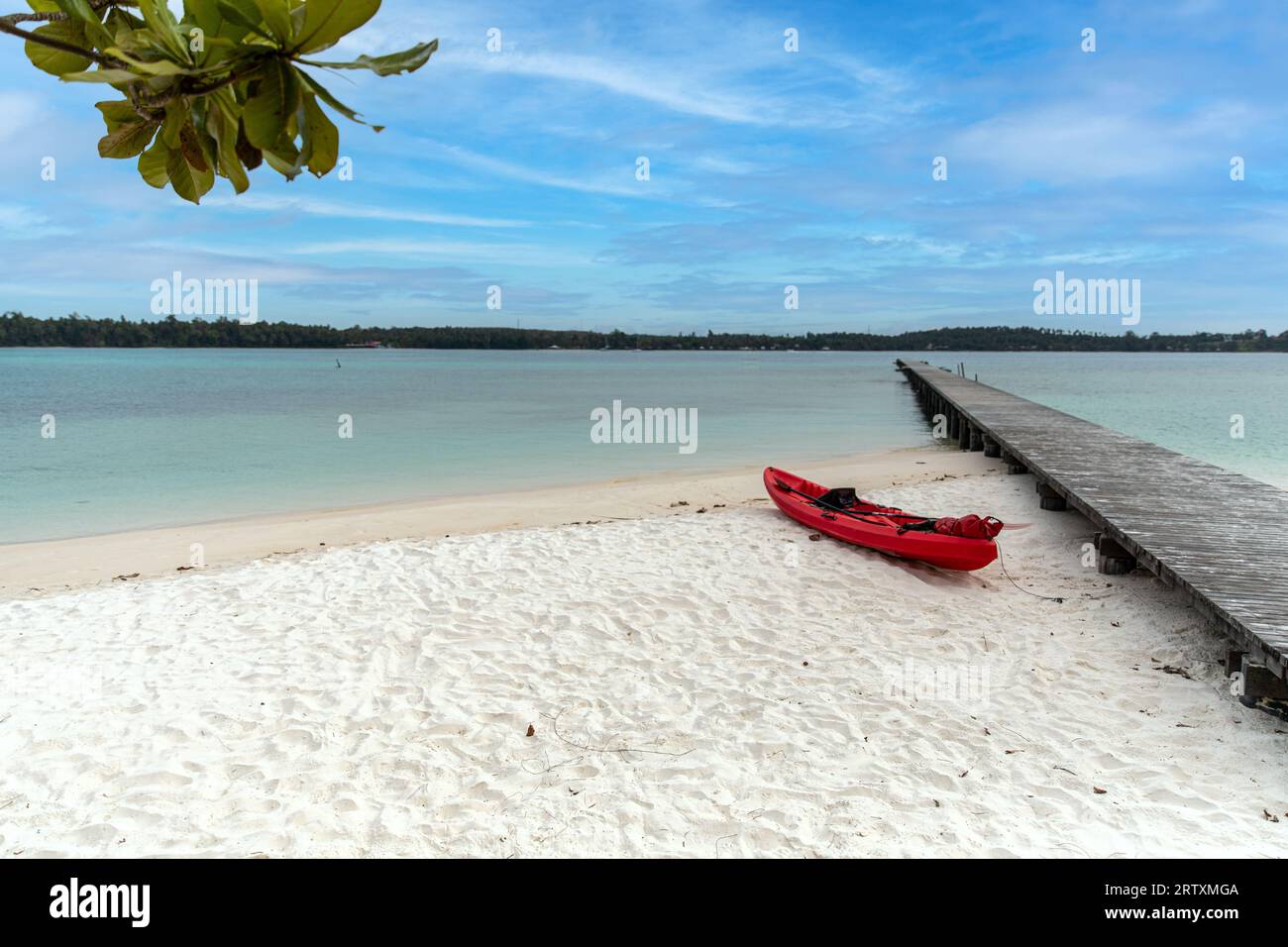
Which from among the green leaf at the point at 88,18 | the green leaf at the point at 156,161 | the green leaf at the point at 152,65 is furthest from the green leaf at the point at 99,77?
the green leaf at the point at 156,161

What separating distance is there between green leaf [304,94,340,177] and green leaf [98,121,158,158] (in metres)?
0.38

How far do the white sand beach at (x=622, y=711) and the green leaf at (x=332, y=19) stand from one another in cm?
298

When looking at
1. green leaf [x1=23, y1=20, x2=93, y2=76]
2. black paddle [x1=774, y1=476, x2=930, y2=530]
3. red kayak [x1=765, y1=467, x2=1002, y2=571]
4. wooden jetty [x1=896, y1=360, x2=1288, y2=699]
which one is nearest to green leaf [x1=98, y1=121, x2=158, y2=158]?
green leaf [x1=23, y1=20, x2=93, y2=76]

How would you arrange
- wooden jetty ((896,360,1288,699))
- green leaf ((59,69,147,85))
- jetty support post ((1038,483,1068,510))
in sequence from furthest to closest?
jetty support post ((1038,483,1068,510))
wooden jetty ((896,360,1288,699))
green leaf ((59,69,147,85))

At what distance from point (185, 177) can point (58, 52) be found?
0.25 metres

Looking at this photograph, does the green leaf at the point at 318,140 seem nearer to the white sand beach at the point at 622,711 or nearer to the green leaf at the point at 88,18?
the green leaf at the point at 88,18

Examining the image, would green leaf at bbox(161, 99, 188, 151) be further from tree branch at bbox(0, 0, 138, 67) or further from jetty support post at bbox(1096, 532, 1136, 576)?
jetty support post at bbox(1096, 532, 1136, 576)

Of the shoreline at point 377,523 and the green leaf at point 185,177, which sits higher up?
the green leaf at point 185,177

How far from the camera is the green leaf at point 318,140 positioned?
1.18m

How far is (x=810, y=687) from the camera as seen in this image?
188 inches

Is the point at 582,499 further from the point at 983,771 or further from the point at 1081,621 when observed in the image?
the point at 983,771

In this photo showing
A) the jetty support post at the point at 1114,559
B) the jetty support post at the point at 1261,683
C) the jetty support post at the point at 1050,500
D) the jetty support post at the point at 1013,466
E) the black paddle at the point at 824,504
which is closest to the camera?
the jetty support post at the point at 1261,683

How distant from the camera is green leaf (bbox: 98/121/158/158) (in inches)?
53.9
